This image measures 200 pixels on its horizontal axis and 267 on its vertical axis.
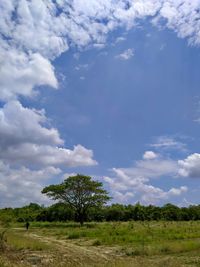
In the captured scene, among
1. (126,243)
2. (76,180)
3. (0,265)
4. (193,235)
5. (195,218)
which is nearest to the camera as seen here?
(0,265)

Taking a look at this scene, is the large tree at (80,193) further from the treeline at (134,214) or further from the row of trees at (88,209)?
the treeline at (134,214)

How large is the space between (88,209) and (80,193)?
171 inches

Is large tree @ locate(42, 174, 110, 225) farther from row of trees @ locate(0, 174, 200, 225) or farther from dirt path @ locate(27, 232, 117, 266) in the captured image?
dirt path @ locate(27, 232, 117, 266)

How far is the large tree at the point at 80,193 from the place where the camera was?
76250 millimetres

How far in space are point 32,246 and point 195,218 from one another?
3388 inches

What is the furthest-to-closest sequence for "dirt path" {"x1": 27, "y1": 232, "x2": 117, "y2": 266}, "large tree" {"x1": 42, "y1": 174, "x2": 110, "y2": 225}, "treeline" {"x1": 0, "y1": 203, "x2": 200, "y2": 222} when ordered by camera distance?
"treeline" {"x1": 0, "y1": 203, "x2": 200, "y2": 222} < "large tree" {"x1": 42, "y1": 174, "x2": 110, "y2": 225} < "dirt path" {"x1": 27, "y1": 232, "x2": 117, "y2": 266}

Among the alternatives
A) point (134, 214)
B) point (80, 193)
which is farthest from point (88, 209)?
point (134, 214)

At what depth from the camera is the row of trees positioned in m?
76.6

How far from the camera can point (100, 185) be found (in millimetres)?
77250

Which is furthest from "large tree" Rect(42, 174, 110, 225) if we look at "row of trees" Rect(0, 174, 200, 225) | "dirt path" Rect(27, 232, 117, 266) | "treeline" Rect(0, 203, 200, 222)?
"dirt path" Rect(27, 232, 117, 266)

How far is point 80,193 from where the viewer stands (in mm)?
76750

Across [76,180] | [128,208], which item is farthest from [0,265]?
[128,208]

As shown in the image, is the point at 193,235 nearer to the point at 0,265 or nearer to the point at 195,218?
the point at 0,265

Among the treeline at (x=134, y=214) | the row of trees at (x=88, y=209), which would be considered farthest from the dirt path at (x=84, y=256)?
the treeline at (x=134, y=214)
